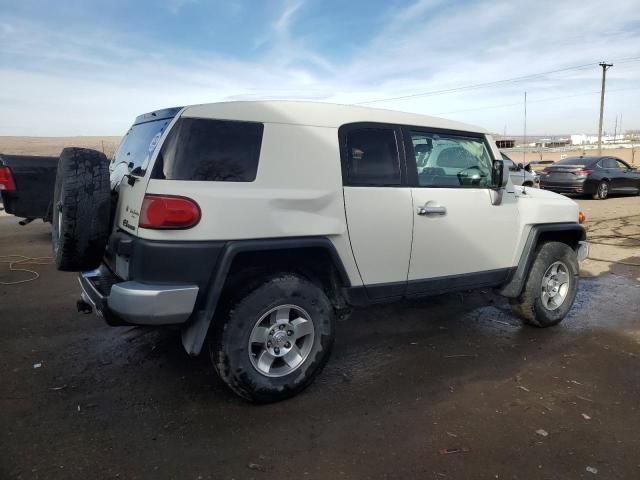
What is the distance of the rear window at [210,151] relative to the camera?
2770 millimetres

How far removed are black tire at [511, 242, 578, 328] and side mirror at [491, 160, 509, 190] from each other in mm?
924

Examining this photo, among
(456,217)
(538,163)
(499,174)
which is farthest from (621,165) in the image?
(456,217)

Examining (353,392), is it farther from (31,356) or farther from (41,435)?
(31,356)

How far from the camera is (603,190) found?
50.9 ft

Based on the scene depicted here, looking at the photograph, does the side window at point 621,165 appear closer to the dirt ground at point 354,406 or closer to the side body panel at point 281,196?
the dirt ground at point 354,406

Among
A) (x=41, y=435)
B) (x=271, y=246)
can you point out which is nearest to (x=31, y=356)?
(x=41, y=435)

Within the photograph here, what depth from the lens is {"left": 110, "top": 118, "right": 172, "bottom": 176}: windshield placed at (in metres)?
2.98

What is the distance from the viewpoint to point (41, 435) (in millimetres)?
2713

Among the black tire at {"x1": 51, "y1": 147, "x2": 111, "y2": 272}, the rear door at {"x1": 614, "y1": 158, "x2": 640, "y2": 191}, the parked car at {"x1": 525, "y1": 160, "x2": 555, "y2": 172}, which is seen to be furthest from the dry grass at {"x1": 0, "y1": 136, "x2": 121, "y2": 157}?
the black tire at {"x1": 51, "y1": 147, "x2": 111, "y2": 272}

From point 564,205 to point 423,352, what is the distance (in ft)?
6.70

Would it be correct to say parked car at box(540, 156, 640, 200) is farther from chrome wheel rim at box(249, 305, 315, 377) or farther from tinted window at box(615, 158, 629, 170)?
chrome wheel rim at box(249, 305, 315, 377)

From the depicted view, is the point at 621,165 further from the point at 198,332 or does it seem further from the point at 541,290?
the point at 198,332

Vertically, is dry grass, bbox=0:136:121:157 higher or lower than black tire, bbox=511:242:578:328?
higher

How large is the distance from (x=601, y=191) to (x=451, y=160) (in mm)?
14142
